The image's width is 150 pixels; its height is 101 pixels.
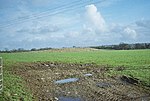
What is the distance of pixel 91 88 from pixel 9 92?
23.2 ft

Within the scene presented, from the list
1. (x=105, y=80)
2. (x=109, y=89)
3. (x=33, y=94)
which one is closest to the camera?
(x=33, y=94)

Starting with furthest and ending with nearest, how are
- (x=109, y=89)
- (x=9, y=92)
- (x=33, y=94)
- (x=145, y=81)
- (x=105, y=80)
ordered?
(x=105, y=80)
(x=145, y=81)
(x=109, y=89)
(x=33, y=94)
(x=9, y=92)

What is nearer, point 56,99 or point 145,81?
point 56,99

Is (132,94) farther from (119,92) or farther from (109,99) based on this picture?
(109,99)

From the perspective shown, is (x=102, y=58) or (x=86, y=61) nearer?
(x=86, y=61)

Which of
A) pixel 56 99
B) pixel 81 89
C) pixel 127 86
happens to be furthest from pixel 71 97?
pixel 127 86

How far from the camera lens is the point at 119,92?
56.5 feet

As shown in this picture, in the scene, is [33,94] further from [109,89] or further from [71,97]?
[109,89]

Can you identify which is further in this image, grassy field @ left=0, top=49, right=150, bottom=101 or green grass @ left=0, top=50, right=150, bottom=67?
green grass @ left=0, top=50, right=150, bottom=67

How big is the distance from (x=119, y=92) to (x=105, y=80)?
5.68 meters

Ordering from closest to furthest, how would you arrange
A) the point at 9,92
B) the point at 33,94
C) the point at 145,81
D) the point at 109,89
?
the point at 9,92, the point at 33,94, the point at 109,89, the point at 145,81

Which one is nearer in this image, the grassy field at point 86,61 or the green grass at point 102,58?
the grassy field at point 86,61

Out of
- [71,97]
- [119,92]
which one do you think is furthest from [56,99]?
[119,92]

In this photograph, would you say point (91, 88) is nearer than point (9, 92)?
No
